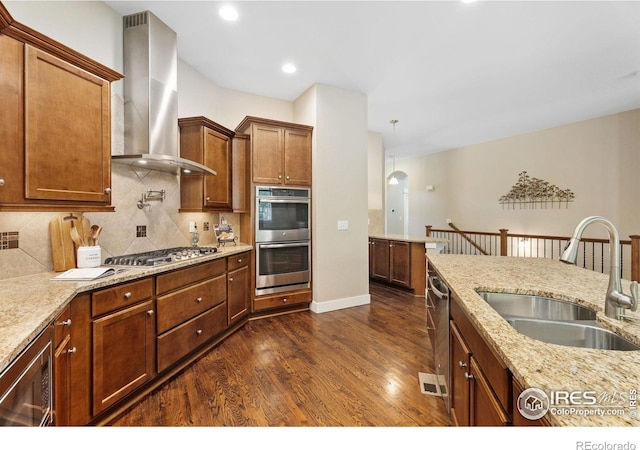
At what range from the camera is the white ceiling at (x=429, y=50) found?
90.7 inches

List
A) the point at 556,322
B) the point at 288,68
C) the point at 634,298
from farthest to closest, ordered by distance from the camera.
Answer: the point at 288,68 < the point at 556,322 < the point at 634,298

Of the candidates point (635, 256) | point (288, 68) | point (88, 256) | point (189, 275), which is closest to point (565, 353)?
point (189, 275)

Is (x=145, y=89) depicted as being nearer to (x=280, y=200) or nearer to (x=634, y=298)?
(x=280, y=200)

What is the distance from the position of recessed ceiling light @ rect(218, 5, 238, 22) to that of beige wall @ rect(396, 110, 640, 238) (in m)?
6.04

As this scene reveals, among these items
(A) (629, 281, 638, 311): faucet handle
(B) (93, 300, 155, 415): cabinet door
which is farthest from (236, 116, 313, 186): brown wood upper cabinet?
(A) (629, 281, 638, 311): faucet handle

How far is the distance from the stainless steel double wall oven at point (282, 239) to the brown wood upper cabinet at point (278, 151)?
146 millimetres

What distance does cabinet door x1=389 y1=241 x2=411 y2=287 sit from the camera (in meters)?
4.42

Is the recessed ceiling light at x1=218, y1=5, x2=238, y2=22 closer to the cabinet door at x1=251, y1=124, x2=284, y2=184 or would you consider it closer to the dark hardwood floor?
the cabinet door at x1=251, y1=124, x2=284, y2=184

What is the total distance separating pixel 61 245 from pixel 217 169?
1.52 meters

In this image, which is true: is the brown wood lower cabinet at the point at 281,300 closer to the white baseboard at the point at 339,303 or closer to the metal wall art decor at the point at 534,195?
the white baseboard at the point at 339,303

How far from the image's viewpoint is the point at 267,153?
3285 mm
